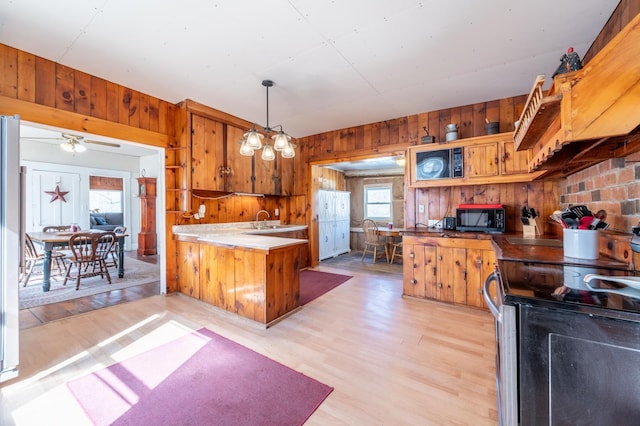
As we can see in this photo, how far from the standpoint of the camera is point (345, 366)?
6.35 ft

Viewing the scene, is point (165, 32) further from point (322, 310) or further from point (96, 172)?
point (96, 172)

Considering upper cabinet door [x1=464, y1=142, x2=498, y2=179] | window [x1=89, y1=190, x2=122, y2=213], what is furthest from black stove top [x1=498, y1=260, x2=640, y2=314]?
window [x1=89, y1=190, x2=122, y2=213]

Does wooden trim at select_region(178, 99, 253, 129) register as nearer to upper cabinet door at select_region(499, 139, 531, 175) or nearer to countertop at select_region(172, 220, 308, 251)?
countertop at select_region(172, 220, 308, 251)

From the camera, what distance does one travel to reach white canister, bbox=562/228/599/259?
1.46 metres

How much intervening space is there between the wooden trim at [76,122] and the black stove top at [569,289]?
3.76m

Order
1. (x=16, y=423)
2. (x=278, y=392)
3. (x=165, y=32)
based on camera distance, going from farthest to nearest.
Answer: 1. (x=165, y=32)
2. (x=278, y=392)
3. (x=16, y=423)

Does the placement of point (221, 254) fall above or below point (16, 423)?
above

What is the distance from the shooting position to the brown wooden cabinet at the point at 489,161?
288 centimetres

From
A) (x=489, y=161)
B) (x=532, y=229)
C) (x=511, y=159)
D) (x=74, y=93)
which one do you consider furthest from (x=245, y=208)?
(x=532, y=229)

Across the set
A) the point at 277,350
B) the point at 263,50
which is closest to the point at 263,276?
the point at 277,350

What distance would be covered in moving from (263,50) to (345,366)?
2.73 meters

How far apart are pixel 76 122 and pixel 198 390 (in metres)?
2.84

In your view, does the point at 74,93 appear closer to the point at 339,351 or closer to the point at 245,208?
the point at 245,208

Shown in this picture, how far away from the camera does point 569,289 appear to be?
95 cm
